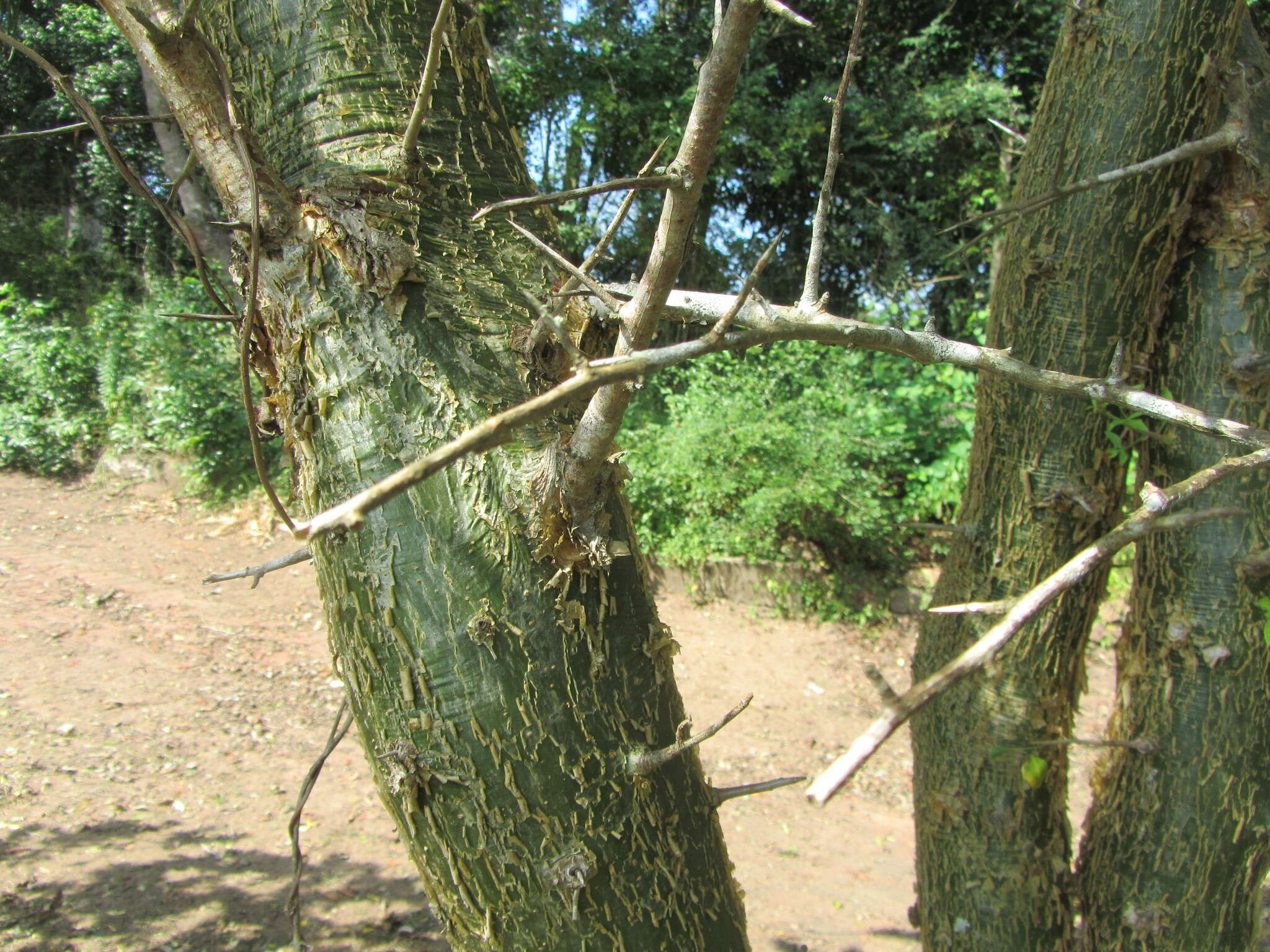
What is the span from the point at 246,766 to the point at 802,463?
4585mm

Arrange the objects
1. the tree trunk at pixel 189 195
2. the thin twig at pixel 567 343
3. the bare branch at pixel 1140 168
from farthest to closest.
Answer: the tree trunk at pixel 189 195, the bare branch at pixel 1140 168, the thin twig at pixel 567 343

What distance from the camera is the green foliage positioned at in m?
8.98

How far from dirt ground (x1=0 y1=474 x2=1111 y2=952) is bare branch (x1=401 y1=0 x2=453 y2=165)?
10.5 ft

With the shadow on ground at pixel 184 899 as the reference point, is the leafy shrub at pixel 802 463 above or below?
above

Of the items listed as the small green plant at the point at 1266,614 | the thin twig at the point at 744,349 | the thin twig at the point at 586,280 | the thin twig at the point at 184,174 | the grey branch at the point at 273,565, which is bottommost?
the small green plant at the point at 1266,614

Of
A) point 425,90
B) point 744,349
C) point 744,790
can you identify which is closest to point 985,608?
point 744,349

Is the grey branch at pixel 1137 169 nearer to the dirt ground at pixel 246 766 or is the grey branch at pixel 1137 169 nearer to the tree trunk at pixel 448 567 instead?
the tree trunk at pixel 448 567

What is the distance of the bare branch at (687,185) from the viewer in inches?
33.5

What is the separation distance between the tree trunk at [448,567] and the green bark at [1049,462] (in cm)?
122

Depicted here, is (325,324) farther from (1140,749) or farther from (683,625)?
(683,625)

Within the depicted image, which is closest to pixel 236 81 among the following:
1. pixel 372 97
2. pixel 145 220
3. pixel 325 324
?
pixel 372 97

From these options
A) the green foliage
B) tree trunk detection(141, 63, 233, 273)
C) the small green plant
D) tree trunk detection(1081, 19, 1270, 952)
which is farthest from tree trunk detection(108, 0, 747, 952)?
tree trunk detection(141, 63, 233, 273)

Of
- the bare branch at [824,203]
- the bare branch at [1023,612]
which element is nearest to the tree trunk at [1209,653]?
the bare branch at [1023,612]

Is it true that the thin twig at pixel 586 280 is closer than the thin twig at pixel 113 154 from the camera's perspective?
Yes
